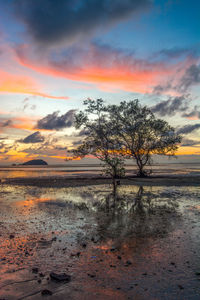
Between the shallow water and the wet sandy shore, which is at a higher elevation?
the shallow water

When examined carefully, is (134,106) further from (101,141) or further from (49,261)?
(49,261)

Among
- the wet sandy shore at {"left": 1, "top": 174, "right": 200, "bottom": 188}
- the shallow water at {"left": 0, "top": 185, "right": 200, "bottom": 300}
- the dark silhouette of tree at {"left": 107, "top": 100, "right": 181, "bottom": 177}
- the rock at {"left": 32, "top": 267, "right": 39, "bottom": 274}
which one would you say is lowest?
the wet sandy shore at {"left": 1, "top": 174, "right": 200, "bottom": 188}

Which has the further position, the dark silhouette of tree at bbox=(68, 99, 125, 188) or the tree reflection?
the dark silhouette of tree at bbox=(68, 99, 125, 188)

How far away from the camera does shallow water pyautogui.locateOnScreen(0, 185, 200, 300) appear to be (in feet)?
15.1

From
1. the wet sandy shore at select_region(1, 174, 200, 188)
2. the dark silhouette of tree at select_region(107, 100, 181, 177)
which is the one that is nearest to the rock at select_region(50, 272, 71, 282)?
the wet sandy shore at select_region(1, 174, 200, 188)

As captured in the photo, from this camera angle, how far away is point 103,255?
627cm

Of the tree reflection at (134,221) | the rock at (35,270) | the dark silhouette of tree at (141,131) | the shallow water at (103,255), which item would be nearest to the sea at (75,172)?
the dark silhouette of tree at (141,131)

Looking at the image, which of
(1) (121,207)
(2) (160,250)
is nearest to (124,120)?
(1) (121,207)

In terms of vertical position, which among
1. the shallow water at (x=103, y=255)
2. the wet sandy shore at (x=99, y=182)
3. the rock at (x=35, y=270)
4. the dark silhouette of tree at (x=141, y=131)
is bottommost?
the wet sandy shore at (x=99, y=182)

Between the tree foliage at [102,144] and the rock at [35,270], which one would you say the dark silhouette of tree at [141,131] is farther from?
the rock at [35,270]

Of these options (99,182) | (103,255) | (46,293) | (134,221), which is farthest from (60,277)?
(99,182)

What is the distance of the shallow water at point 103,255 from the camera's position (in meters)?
4.59

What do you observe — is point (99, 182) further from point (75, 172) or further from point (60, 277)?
point (75, 172)

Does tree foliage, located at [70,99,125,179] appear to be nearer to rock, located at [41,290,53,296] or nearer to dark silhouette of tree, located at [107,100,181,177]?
dark silhouette of tree, located at [107,100,181,177]
